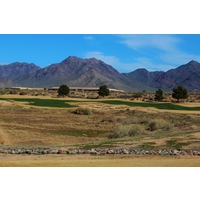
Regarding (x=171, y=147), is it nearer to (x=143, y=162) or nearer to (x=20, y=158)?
(x=143, y=162)

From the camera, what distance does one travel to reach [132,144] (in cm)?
2366

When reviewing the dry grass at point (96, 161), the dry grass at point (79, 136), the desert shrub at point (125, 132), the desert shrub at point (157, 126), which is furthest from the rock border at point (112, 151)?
the desert shrub at point (157, 126)

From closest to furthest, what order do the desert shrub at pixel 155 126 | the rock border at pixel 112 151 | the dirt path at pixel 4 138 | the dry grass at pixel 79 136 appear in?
1. the dry grass at pixel 79 136
2. the rock border at pixel 112 151
3. the dirt path at pixel 4 138
4. the desert shrub at pixel 155 126

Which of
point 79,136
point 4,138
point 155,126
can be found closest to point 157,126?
point 155,126

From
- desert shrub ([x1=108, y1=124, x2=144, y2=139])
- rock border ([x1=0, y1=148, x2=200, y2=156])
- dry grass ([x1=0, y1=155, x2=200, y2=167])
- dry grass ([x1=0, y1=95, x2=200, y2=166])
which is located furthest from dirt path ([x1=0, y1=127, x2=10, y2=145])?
dry grass ([x1=0, y1=155, x2=200, y2=167])

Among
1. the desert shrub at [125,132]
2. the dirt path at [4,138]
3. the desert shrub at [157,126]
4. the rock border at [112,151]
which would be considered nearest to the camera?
the rock border at [112,151]

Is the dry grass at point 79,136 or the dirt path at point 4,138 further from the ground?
the dry grass at point 79,136

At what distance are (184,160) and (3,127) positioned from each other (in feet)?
85.1

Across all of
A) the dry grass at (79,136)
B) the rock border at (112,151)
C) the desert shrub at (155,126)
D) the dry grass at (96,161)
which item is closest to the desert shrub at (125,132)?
the dry grass at (79,136)

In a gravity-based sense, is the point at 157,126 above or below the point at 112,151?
below

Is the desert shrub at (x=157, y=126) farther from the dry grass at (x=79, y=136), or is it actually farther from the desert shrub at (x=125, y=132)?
the desert shrub at (x=125, y=132)

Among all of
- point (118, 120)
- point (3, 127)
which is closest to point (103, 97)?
point (118, 120)

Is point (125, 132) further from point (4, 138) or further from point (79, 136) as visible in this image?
point (4, 138)

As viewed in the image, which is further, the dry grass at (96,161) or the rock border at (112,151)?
the rock border at (112,151)
